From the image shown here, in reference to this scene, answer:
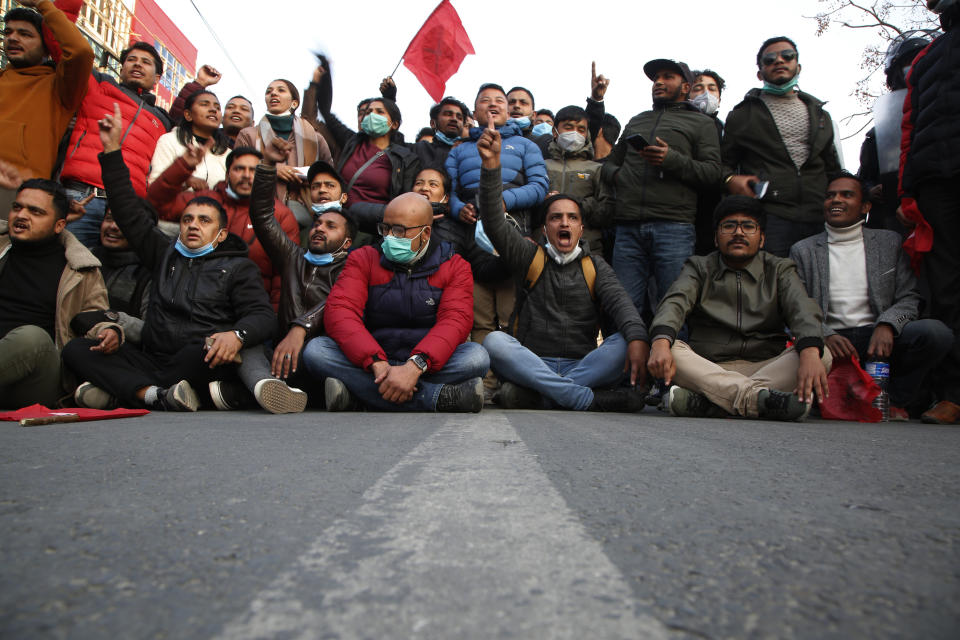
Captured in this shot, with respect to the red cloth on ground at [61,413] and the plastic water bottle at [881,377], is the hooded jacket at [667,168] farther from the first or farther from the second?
the red cloth on ground at [61,413]

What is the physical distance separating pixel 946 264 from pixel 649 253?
73.7 inches

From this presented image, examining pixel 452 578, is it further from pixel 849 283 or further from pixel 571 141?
pixel 571 141

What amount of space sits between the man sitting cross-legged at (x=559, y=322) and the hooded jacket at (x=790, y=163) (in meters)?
1.47

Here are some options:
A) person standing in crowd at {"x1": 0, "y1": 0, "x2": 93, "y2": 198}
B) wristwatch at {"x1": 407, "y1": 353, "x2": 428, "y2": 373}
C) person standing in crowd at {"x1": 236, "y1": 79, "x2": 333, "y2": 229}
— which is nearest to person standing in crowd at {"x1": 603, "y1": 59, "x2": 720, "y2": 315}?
wristwatch at {"x1": 407, "y1": 353, "x2": 428, "y2": 373}

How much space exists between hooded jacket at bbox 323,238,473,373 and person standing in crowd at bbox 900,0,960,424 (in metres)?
2.93

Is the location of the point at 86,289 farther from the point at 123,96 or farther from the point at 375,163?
the point at 375,163

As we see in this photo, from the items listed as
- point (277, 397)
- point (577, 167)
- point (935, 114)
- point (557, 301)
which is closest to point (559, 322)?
point (557, 301)

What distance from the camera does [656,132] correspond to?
490cm

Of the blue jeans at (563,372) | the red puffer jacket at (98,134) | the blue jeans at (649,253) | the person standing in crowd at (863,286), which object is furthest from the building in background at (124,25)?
the person standing in crowd at (863,286)

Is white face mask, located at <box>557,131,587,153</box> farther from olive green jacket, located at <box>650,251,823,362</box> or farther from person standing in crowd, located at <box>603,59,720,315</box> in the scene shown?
Answer: olive green jacket, located at <box>650,251,823,362</box>

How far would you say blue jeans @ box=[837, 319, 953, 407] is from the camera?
3.82m

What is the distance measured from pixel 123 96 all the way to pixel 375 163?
6.71 feet

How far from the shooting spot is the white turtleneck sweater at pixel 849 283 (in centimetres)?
423

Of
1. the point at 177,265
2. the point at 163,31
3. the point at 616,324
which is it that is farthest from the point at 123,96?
the point at 163,31
